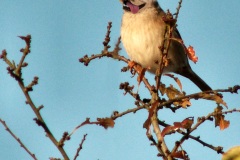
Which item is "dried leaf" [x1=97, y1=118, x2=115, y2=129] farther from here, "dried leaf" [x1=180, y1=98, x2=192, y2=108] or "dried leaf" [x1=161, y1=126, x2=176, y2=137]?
"dried leaf" [x1=180, y1=98, x2=192, y2=108]

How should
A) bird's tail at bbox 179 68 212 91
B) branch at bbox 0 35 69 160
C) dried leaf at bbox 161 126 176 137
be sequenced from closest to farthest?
1. branch at bbox 0 35 69 160
2. dried leaf at bbox 161 126 176 137
3. bird's tail at bbox 179 68 212 91

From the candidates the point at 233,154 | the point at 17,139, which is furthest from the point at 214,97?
the point at 17,139

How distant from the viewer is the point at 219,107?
113 inches

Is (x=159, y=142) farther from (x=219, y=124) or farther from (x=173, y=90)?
(x=173, y=90)

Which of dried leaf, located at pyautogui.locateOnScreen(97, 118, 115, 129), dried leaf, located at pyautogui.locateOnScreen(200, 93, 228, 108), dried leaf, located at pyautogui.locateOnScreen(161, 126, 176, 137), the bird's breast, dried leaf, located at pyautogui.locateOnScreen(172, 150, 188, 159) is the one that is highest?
the bird's breast

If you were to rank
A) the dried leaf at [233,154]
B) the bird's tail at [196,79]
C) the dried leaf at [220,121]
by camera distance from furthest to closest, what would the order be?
the bird's tail at [196,79] → the dried leaf at [220,121] → the dried leaf at [233,154]

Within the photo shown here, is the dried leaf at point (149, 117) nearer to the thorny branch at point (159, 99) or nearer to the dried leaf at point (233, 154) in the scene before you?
the thorny branch at point (159, 99)

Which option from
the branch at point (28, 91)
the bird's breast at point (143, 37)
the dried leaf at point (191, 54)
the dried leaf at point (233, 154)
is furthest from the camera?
the bird's breast at point (143, 37)

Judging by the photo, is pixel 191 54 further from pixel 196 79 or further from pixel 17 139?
pixel 196 79

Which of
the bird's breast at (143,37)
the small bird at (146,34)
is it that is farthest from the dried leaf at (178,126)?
the bird's breast at (143,37)

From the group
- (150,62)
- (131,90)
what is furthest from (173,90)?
(150,62)

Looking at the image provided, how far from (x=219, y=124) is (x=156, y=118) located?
0.41 m

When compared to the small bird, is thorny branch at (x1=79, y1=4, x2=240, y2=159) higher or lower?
lower

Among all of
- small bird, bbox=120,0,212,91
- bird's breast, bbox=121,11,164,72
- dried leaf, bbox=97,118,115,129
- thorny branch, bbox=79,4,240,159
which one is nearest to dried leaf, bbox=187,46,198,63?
thorny branch, bbox=79,4,240,159
